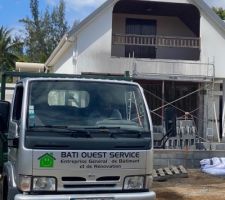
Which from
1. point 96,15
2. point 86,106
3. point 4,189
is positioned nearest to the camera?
point 86,106

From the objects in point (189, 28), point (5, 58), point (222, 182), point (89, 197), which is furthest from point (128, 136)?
point (5, 58)

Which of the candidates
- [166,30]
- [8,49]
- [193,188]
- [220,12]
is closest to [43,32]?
[8,49]

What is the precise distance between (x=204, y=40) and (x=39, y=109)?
15273 millimetres

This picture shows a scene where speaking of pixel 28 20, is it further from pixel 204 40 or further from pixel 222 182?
pixel 222 182

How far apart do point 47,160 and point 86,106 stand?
3.25 feet

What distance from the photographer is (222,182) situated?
1337 cm

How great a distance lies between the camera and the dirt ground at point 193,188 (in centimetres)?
1102

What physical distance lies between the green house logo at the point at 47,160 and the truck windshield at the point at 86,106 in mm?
373

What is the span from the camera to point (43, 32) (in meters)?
56.1

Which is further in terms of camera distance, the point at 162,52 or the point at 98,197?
the point at 162,52

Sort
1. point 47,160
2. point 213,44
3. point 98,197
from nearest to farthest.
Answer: point 47,160
point 98,197
point 213,44

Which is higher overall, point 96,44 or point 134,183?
point 96,44

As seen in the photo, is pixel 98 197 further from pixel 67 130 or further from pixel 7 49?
pixel 7 49

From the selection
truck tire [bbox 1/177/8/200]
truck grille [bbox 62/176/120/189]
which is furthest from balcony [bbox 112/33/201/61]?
truck grille [bbox 62/176/120/189]
